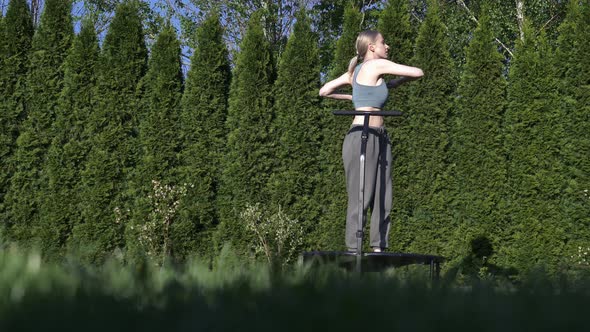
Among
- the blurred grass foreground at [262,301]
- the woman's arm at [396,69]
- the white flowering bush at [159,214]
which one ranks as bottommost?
the blurred grass foreground at [262,301]

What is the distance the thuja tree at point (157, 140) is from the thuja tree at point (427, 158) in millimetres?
2782

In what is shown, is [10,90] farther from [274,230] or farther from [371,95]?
[371,95]

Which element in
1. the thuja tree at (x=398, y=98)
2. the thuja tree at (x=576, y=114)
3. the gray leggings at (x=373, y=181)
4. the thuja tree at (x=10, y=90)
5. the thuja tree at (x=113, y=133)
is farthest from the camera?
the thuja tree at (x=10, y=90)

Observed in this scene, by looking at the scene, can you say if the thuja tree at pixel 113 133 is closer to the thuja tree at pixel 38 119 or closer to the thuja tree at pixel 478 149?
the thuja tree at pixel 38 119

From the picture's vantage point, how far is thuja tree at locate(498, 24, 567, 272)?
7797mm

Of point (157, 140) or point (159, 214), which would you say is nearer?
point (159, 214)

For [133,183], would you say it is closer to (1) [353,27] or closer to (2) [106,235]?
(2) [106,235]

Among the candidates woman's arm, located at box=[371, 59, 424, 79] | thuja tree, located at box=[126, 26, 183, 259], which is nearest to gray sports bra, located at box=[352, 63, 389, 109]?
woman's arm, located at box=[371, 59, 424, 79]

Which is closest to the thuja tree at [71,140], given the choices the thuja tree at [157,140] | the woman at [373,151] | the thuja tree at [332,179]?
the thuja tree at [157,140]

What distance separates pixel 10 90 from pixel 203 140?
2.64 m

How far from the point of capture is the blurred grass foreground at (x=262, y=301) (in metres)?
1.23

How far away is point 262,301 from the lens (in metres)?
1.41

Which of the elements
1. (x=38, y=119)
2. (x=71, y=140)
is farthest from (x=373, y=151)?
(x=38, y=119)

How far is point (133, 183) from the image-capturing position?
8.77 meters
